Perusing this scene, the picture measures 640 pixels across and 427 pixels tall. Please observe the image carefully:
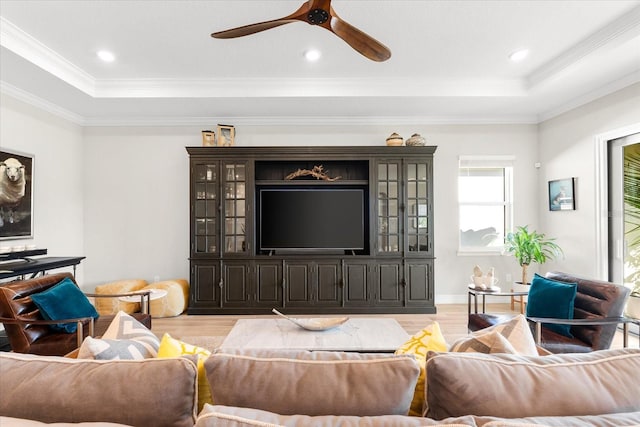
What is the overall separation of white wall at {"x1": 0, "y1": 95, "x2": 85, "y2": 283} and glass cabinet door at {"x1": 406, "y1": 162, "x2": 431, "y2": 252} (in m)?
4.53

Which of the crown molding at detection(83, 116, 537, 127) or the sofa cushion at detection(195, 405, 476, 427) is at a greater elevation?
the crown molding at detection(83, 116, 537, 127)

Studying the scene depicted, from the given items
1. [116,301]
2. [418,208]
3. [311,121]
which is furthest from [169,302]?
[418,208]

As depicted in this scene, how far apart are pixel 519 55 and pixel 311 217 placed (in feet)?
9.62

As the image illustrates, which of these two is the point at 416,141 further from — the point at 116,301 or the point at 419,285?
the point at 116,301

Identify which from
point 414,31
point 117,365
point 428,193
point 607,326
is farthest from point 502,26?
point 117,365

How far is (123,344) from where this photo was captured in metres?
1.18

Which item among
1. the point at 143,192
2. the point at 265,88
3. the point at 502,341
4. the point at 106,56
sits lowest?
the point at 502,341

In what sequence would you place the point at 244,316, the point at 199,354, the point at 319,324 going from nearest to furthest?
1. the point at 199,354
2. the point at 319,324
3. the point at 244,316

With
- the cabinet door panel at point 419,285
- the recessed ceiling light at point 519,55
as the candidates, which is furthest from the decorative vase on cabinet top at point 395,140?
the cabinet door panel at point 419,285

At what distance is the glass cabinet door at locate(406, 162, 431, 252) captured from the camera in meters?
4.49

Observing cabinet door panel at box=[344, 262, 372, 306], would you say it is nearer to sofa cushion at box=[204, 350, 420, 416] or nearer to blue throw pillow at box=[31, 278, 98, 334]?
blue throw pillow at box=[31, 278, 98, 334]

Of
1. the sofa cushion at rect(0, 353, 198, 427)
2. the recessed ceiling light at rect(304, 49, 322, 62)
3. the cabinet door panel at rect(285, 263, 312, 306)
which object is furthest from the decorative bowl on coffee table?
the recessed ceiling light at rect(304, 49, 322, 62)

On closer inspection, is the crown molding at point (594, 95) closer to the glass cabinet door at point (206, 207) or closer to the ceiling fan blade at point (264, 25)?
the ceiling fan blade at point (264, 25)

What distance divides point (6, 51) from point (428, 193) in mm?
4577
